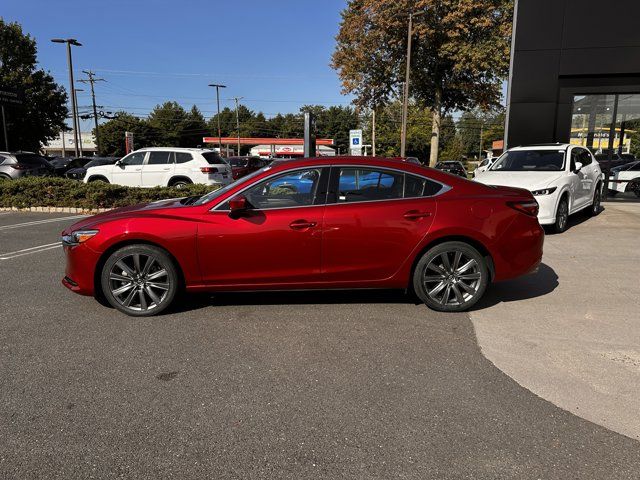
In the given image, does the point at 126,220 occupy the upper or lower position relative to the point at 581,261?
upper

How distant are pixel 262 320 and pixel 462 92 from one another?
3209 centimetres

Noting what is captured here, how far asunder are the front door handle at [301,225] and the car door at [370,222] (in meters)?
0.14

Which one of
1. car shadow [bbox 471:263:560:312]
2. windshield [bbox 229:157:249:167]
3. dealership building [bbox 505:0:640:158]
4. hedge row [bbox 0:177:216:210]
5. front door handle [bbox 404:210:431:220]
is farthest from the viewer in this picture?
windshield [bbox 229:157:249:167]

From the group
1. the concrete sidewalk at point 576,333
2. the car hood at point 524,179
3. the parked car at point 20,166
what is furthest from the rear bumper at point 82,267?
the parked car at point 20,166

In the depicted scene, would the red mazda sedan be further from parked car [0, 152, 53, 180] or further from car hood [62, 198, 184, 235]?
parked car [0, 152, 53, 180]

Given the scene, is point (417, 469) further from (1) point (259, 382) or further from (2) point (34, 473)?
(2) point (34, 473)

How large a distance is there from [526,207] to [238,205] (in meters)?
2.84

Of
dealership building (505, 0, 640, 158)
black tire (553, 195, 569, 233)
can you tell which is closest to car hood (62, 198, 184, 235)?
black tire (553, 195, 569, 233)

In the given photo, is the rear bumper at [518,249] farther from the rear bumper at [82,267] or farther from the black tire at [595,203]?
the black tire at [595,203]

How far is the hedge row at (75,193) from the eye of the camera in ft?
41.4

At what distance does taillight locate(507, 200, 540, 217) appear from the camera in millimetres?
4762

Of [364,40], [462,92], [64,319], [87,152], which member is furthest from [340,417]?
[87,152]

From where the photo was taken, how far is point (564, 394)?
3225 millimetres

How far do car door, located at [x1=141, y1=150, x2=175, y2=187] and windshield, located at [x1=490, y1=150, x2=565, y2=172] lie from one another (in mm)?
9492
